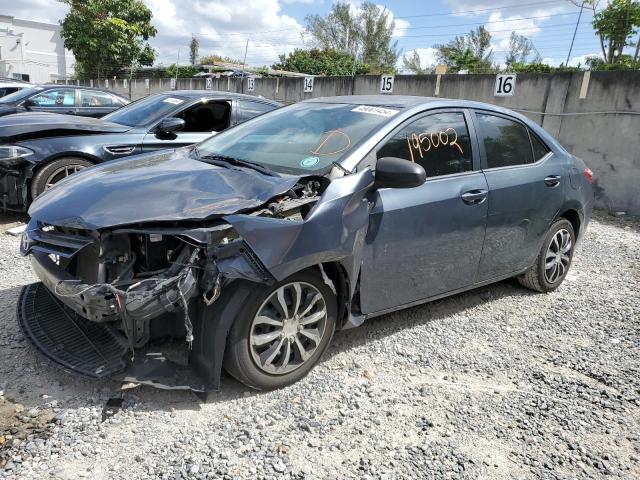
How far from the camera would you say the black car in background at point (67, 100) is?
394 inches

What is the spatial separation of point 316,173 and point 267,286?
0.75 meters

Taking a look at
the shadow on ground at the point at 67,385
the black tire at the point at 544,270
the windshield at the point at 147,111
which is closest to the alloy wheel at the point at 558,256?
the black tire at the point at 544,270

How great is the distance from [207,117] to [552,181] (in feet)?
13.9

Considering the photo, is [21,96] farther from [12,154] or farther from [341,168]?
[341,168]

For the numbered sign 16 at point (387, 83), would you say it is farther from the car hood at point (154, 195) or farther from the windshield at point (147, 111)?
the car hood at point (154, 195)

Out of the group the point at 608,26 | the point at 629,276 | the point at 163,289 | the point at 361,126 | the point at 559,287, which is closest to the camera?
the point at 163,289

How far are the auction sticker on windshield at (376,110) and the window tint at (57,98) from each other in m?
8.29

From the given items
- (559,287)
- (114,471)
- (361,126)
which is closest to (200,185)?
(361,126)

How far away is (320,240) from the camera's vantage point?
9.54 ft

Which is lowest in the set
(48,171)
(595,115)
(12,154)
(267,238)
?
(48,171)

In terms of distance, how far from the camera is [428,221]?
3529mm

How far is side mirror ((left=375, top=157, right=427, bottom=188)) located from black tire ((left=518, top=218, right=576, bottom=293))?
2.11 m

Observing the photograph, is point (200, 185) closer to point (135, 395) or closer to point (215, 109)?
point (135, 395)

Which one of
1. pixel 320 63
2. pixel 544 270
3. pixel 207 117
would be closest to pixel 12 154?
pixel 207 117
